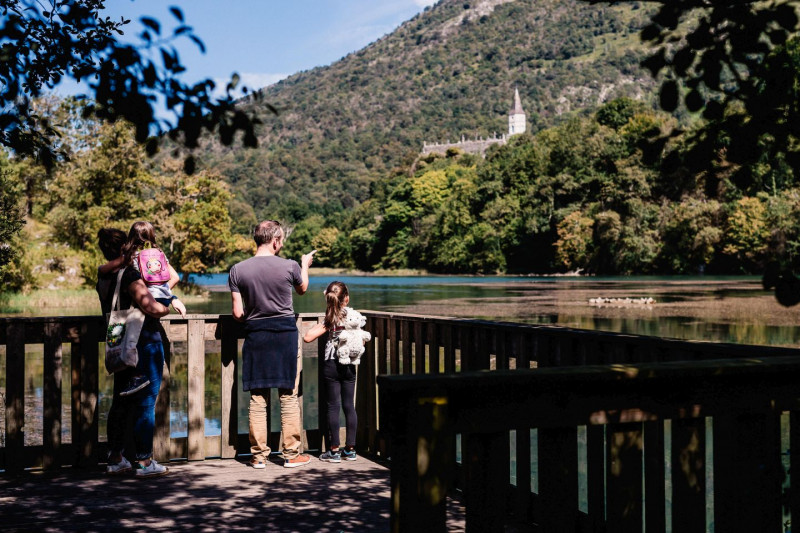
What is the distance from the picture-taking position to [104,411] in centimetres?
1198

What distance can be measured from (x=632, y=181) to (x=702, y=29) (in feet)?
229

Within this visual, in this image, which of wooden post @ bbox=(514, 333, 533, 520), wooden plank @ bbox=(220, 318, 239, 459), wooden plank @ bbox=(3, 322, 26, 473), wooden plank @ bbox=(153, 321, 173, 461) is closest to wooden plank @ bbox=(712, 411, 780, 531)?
wooden post @ bbox=(514, 333, 533, 520)

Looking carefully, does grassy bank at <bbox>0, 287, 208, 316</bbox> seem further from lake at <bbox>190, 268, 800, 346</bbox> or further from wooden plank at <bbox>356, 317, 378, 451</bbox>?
wooden plank at <bbox>356, 317, 378, 451</bbox>

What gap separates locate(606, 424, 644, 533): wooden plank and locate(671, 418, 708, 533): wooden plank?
0.15 meters

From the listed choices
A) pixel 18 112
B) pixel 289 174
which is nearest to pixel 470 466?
pixel 18 112

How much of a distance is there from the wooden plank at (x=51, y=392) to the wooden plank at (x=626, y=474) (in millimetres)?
4080

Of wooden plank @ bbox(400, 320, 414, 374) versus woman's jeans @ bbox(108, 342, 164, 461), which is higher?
wooden plank @ bbox(400, 320, 414, 374)

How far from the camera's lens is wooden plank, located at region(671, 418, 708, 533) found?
7.50 ft

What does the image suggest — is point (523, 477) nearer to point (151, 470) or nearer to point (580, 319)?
point (151, 470)

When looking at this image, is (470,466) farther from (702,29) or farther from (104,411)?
(104,411)

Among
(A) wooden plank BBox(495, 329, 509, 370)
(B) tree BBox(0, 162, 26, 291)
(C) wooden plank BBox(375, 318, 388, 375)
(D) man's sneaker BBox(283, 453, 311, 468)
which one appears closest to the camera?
(A) wooden plank BBox(495, 329, 509, 370)

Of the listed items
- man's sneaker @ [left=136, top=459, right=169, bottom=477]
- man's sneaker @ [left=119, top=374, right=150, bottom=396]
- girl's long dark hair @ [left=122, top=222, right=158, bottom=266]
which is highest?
girl's long dark hair @ [left=122, top=222, right=158, bottom=266]

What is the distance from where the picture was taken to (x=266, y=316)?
17.6ft

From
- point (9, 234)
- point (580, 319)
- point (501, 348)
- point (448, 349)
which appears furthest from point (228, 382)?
point (9, 234)
